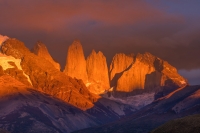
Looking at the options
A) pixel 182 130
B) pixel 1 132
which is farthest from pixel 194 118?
pixel 1 132

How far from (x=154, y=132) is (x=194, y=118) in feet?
32.4

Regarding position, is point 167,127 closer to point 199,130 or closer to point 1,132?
point 199,130

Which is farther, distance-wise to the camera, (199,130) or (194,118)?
(194,118)

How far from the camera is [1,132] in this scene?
198500 millimetres

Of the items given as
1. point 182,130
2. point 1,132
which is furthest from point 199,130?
point 1,132

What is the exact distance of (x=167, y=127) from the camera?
11600 cm

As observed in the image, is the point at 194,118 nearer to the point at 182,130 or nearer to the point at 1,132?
the point at 182,130

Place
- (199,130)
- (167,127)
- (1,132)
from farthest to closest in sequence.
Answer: (1,132), (167,127), (199,130)

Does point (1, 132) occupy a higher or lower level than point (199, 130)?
lower

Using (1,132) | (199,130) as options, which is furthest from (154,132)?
(1,132)

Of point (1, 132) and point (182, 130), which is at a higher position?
point (182, 130)

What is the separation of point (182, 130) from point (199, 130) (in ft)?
17.2

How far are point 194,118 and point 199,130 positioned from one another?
8.68 meters

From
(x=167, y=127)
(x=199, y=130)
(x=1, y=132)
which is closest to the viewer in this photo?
(x=199, y=130)
